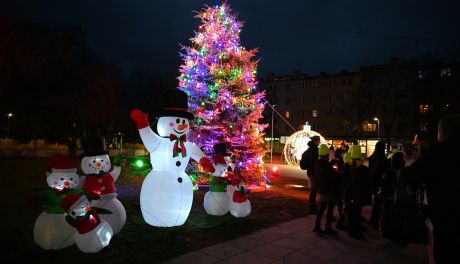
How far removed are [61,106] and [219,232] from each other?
96.2 ft

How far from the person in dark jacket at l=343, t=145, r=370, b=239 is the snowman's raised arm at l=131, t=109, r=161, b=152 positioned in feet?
13.6

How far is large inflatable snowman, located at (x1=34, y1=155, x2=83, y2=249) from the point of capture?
18.5 feet

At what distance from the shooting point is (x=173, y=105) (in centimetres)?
744

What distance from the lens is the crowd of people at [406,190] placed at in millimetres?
3322

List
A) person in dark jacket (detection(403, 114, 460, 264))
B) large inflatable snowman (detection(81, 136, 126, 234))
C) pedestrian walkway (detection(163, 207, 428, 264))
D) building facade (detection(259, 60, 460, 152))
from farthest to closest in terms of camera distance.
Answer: building facade (detection(259, 60, 460, 152)) < large inflatable snowman (detection(81, 136, 126, 234)) < pedestrian walkway (detection(163, 207, 428, 264)) < person in dark jacket (detection(403, 114, 460, 264))

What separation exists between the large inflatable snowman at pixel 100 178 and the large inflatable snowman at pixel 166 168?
0.78 meters

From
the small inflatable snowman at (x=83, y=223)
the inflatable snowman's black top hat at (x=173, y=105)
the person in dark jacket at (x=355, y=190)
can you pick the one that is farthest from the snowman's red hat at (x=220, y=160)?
the small inflatable snowman at (x=83, y=223)

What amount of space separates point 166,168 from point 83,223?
1990 millimetres

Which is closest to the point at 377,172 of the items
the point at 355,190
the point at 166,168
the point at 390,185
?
the point at 390,185

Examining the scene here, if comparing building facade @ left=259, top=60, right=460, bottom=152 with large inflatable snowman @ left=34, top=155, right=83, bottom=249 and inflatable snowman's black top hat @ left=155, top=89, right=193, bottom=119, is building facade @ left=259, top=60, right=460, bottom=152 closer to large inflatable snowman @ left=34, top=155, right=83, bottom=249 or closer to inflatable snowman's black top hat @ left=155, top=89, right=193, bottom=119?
inflatable snowman's black top hat @ left=155, top=89, right=193, bottom=119

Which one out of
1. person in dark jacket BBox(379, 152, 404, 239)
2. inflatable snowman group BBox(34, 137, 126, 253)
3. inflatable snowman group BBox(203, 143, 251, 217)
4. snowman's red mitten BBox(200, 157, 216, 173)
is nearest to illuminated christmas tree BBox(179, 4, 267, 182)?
inflatable snowman group BBox(203, 143, 251, 217)

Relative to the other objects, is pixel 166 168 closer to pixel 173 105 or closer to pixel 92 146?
pixel 173 105

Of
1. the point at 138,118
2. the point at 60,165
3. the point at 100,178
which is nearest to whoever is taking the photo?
the point at 60,165

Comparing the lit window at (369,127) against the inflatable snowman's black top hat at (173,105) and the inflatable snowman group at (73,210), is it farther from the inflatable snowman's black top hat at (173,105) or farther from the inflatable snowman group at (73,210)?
the inflatable snowman group at (73,210)
